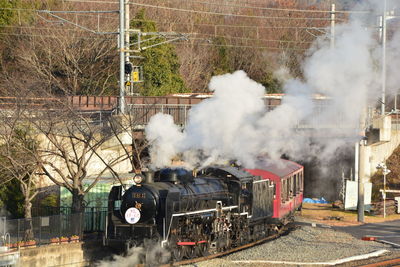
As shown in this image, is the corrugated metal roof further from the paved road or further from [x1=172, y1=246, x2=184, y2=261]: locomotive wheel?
[x1=172, y1=246, x2=184, y2=261]: locomotive wheel

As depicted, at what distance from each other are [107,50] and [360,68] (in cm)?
3176

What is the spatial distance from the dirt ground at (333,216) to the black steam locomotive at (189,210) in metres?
11.2

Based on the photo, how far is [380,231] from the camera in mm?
36625

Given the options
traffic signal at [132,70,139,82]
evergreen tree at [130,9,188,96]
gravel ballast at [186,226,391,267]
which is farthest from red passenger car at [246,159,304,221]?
evergreen tree at [130,9,188,96]

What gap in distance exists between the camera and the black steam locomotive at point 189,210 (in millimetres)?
23156

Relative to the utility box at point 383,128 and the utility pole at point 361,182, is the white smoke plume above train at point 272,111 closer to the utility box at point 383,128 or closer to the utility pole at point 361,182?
the utility pole at point 361,182

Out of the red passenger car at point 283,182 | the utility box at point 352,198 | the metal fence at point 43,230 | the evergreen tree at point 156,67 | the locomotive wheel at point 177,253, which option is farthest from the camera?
the evergreen tree at point 156,67

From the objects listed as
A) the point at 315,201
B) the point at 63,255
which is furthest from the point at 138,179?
the point at 315,201

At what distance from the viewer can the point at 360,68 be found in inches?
1267

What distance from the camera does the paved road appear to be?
33.2 meters

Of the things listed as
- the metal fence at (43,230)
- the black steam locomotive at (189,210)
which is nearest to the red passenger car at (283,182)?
the black steam locomotive at (189,210)

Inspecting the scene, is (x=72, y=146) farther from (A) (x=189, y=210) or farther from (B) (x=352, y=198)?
(B) (x=352, y=198)

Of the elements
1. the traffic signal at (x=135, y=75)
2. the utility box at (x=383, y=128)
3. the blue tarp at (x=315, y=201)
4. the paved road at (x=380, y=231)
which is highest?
the traffic signal at (x=135, y=75)

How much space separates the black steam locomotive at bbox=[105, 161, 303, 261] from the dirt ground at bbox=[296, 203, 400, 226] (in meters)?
11.2
